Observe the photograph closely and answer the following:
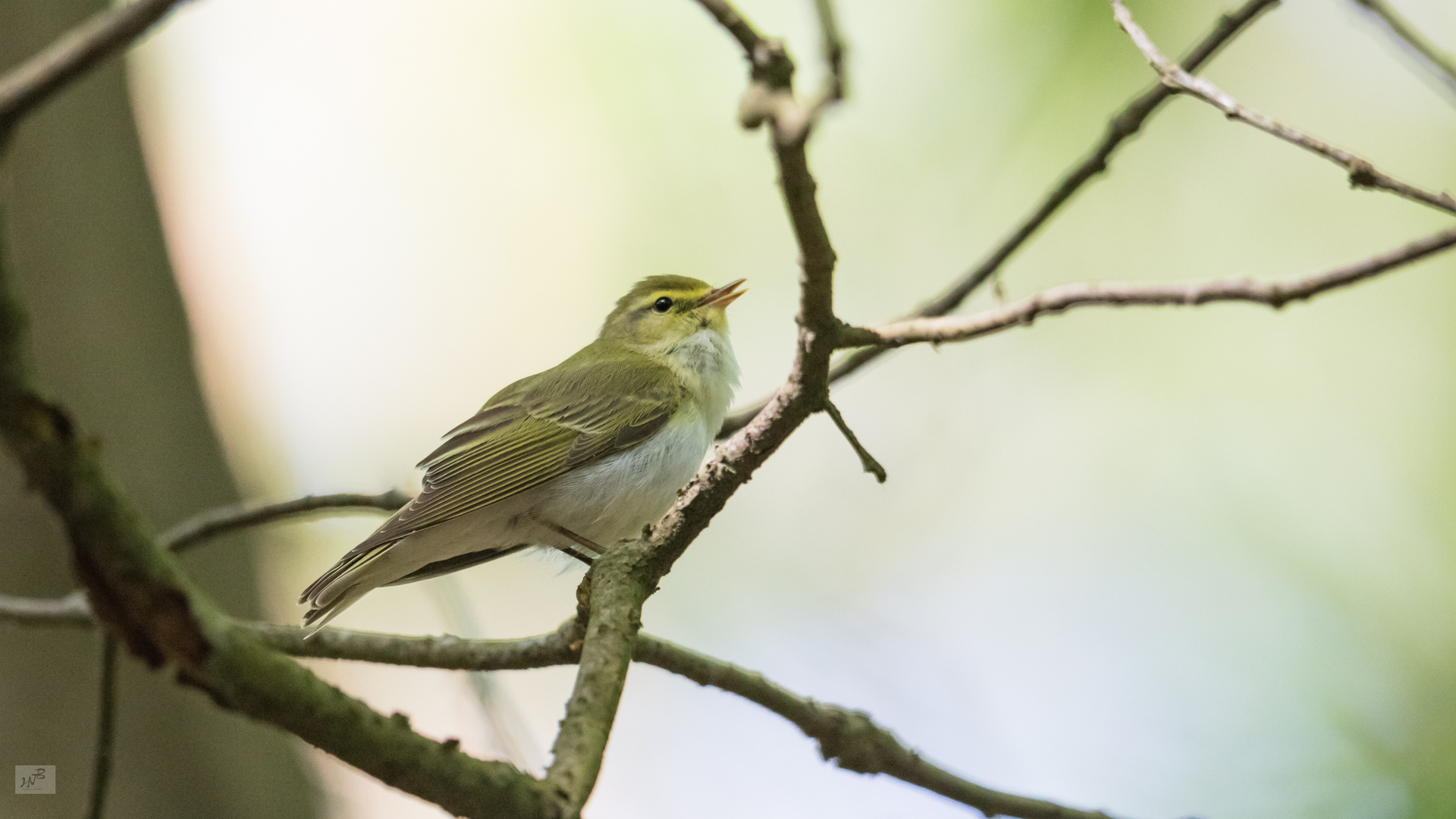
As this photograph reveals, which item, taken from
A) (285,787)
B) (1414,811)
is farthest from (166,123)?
(1414,811)

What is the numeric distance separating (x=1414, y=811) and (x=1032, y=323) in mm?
3255

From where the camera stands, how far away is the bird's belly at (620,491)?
4.03 meters

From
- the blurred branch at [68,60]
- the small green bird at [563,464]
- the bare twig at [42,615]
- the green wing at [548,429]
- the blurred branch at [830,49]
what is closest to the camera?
the blurred branch at [68,60]

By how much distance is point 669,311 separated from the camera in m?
5.15

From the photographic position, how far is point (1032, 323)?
1726mm

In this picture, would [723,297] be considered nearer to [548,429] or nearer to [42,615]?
[548,429]

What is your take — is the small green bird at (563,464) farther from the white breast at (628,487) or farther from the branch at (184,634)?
the branch at (184,634)

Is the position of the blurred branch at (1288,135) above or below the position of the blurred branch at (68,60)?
above

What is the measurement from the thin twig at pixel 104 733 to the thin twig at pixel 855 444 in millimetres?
1306

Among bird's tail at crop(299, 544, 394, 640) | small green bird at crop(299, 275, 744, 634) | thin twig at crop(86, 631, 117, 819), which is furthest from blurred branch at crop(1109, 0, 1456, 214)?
bird's tail at crop(299, 544, 394, 640)

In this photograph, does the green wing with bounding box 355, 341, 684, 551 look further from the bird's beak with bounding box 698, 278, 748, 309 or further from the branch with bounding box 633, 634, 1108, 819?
the branch with bounding box 633, 634, 1108, 819

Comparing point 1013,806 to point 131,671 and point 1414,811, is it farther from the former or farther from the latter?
point 131,671

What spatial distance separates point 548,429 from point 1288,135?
10.3ft

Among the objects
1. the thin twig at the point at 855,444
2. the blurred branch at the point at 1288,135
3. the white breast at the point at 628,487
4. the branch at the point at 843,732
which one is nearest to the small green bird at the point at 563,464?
the white breast at the point at 628,487
